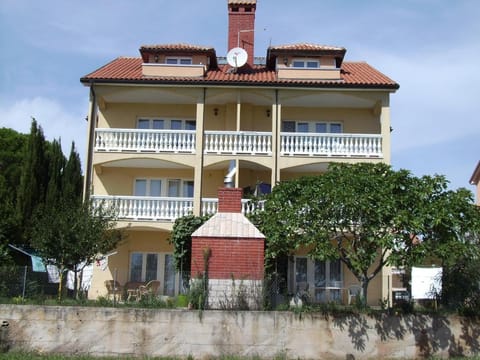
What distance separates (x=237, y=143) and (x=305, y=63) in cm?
571

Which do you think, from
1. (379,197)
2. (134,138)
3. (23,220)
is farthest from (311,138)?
(23,220)

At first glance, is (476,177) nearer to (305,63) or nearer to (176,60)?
(305,63)

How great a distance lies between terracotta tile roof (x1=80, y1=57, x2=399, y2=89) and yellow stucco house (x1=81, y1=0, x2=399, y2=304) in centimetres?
5

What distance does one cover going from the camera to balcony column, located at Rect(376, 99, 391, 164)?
26844 millimetres

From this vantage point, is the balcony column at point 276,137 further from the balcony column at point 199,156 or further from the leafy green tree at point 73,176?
the leafy green tree at point 73,176

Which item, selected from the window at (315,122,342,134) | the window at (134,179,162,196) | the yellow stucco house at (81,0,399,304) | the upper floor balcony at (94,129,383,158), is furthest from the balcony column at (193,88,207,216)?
the window at (315,122,342,134)

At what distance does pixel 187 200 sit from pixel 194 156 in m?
2.11

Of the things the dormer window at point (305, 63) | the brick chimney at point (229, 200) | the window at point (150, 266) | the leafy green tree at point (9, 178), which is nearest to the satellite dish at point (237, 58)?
the dormer window at point (305, 63)

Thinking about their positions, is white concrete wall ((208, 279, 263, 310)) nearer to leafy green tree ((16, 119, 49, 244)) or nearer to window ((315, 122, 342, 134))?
window ((315, 122, 342, 134))

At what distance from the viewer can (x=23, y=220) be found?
1166 inches

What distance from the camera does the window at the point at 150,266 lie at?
89.8 feet

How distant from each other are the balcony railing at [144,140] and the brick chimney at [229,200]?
295 inches

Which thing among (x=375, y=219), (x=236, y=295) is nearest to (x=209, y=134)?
(x=236, y=295)

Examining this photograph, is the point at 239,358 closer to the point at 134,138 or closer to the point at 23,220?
the point at 134,138
